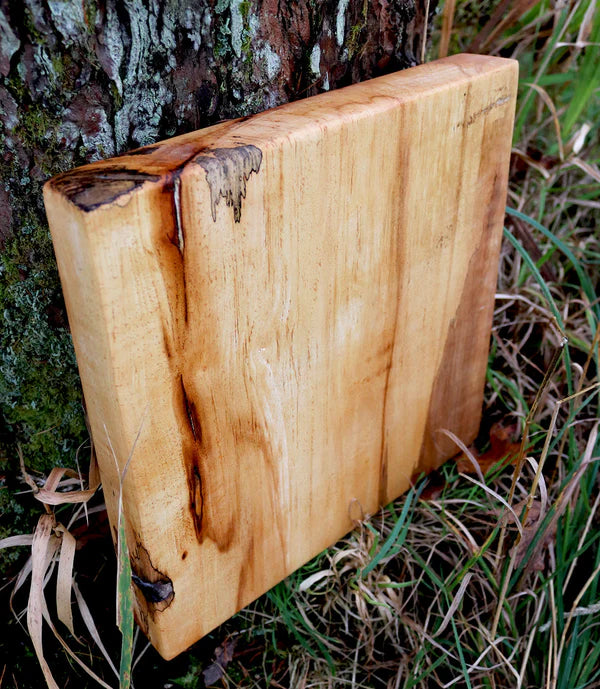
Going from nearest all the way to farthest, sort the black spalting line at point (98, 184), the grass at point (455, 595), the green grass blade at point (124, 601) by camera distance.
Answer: the black spalting line at point (98, 184)
the green grass blade at point (124, 601)
the grass at point (455, 595)

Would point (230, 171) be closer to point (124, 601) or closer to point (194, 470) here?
point (194, 470)

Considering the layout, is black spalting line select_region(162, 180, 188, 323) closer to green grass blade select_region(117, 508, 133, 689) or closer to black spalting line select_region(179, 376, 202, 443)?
black spalting line select_region(179, 376, 202, 443)

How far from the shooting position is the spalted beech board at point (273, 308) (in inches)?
27.8

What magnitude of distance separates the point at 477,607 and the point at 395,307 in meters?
0.51

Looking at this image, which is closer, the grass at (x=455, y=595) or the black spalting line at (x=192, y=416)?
the black spalting line at (x=192, y=416)

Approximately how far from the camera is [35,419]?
3.17 ft

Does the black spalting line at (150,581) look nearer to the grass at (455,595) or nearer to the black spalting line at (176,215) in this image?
the grass at (455,595)

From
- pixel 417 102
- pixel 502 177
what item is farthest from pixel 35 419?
pixel 502 177

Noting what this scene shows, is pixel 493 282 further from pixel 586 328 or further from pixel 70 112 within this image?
pixel 70 112

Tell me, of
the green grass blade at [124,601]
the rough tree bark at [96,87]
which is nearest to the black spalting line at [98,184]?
the rough tree bark at [96,87]

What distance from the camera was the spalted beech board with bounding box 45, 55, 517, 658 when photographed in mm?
707

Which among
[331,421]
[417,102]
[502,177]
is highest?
[417,102]

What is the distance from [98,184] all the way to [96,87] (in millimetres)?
178

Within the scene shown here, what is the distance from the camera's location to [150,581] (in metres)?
0.88
